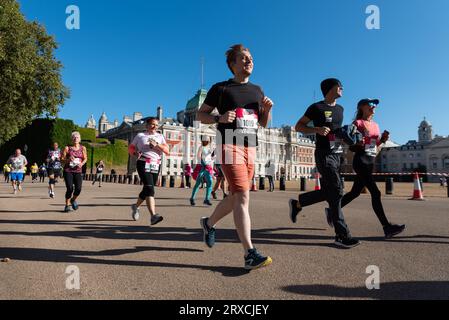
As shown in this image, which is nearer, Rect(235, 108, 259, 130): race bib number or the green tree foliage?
Rect(235, 108, 259, 130): race bib number

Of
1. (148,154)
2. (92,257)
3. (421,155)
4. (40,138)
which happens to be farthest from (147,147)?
(421,155)

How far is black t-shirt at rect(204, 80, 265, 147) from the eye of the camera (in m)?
3.35

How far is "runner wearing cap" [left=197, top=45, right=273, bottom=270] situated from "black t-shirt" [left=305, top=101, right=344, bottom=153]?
1.09 m

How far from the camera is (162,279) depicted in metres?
2.81

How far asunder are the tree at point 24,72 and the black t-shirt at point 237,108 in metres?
18.5

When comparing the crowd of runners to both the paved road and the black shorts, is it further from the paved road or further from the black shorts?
the paved road

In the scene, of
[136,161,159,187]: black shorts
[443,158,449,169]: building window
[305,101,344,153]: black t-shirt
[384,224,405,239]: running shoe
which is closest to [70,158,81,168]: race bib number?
[136,161,159,187]: black shorts

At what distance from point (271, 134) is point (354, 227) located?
108636mm

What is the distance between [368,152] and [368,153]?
15mm

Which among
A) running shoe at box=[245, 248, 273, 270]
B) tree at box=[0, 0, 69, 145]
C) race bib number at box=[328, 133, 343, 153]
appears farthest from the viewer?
tree at box=[0, 0, 69, 145]

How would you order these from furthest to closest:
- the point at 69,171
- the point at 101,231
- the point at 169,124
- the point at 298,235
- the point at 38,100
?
the point at 169,124 < the point at 38,100 < the point at 69,171 < the point at 101,231 < the point at 298,235
